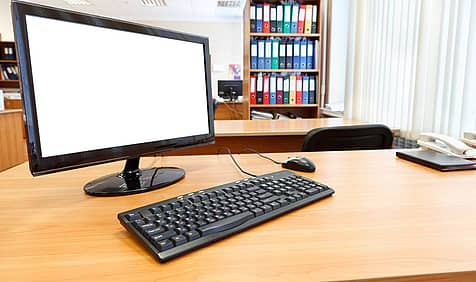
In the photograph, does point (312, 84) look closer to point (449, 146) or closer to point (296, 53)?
point (296, 53)

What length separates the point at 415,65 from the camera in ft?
6.38

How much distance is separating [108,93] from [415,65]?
6.01 feet

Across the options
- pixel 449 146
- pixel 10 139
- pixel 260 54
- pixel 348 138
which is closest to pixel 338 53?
pixel 260 54

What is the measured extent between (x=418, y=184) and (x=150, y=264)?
672 millimetres

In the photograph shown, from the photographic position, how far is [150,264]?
1.48 feet

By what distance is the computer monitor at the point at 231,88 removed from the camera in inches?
178

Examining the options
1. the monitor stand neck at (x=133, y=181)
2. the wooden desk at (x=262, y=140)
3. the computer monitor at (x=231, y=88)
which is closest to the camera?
the monitor stand neck at (x=133, y=181)

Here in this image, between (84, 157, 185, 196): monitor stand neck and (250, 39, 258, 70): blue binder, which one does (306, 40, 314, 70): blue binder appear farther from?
(84, 157, 185, 196): monitor stand neck

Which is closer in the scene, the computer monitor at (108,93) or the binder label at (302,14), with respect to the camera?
the computer monitor at (108,93)

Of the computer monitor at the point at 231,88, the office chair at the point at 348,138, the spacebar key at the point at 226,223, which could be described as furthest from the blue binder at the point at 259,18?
the spacebar key at the point at 226,223

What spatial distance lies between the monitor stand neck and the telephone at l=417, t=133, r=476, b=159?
89cm

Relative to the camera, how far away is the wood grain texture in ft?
11.3

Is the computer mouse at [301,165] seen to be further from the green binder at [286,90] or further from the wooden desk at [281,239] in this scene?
the green binder at [286,90]

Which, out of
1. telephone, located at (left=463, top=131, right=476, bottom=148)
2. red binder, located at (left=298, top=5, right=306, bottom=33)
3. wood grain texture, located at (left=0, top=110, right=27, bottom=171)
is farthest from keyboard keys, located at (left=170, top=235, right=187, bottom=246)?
wood grain texture, located at (left=0, top=110, right=27, bottom=171)
